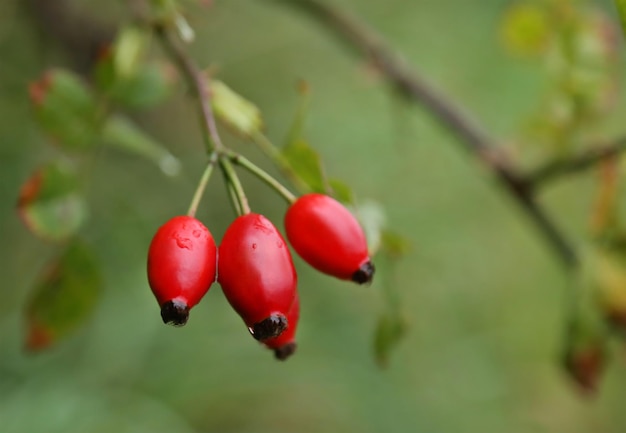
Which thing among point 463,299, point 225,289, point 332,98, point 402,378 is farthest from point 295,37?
point 225,289

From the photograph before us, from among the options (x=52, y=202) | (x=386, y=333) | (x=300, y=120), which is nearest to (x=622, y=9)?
(x=300, y=120)

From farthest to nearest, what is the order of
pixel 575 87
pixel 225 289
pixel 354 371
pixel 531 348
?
pixel 531 348
pixel 354 371
pixel 575 87
pixel 225 289

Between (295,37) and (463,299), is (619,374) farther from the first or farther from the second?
(295,37)

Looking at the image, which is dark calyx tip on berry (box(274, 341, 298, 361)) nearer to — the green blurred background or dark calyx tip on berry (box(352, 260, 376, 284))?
dark calyx tip on berry (box(352, 260, 376, 284))

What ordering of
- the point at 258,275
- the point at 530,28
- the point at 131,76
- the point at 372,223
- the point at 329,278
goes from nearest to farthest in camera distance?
the point at 258,275
the point at 372,223
the point at 131,76
the point at 530,28
the point at 329,278

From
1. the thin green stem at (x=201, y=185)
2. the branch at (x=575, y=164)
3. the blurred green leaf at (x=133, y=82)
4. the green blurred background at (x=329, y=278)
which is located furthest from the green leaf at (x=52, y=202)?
the branch at (x=575, y=164)

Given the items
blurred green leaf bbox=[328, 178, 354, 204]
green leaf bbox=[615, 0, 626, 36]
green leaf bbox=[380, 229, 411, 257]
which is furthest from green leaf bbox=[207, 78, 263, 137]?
green leaf bbox=[615, 0, 626, 36]

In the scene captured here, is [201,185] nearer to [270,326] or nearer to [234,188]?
[234,188]
